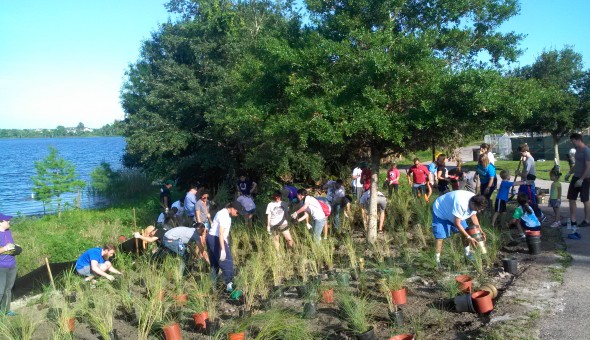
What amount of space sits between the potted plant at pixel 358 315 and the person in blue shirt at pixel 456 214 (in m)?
1.81

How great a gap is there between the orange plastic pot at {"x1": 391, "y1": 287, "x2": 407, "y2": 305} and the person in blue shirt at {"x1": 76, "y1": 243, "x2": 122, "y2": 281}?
4864 millimetres

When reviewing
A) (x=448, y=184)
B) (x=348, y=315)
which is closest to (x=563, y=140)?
(x=448, y=184)

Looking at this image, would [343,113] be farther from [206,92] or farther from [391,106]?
[206,92]

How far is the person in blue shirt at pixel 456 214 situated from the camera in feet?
23.0

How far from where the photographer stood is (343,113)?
784cm

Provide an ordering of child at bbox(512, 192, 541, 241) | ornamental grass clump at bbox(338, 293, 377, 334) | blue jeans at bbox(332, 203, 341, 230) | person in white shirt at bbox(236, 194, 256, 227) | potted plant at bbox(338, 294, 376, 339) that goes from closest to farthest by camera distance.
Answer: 1. potted plant at bbox(338, 294, 376, 339)
2. ornamental grass clump at bbox(338, 293, 377, 334)
3. child at bbox(512, 192, 541, 241)
4. blue jeans at bbox(332, 203, 341, 230)
5. person in white shirt at bbox(236, 194, 256, 227)

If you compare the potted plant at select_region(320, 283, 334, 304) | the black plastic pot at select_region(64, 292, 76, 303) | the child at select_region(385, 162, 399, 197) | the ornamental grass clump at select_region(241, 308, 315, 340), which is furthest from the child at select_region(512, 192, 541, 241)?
the black plastic pot at select_region(64, 292, 76, 303)

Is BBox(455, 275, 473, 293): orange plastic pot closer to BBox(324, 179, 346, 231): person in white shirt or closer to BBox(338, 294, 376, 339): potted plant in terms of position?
BBox(338, 294, 376, 339): potted plant

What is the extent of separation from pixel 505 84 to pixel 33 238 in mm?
11324

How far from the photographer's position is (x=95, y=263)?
28.4 ft

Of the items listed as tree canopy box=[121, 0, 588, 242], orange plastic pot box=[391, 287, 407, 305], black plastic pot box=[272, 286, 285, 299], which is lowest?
black plastic pot box=[272, 286, 285, 299]

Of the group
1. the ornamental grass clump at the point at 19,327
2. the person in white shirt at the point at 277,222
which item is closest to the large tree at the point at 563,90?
the person in white shirt at the point at 277,222

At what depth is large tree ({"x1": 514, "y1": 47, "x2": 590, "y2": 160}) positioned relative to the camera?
23312mm

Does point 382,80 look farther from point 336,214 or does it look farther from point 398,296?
point 336,214
